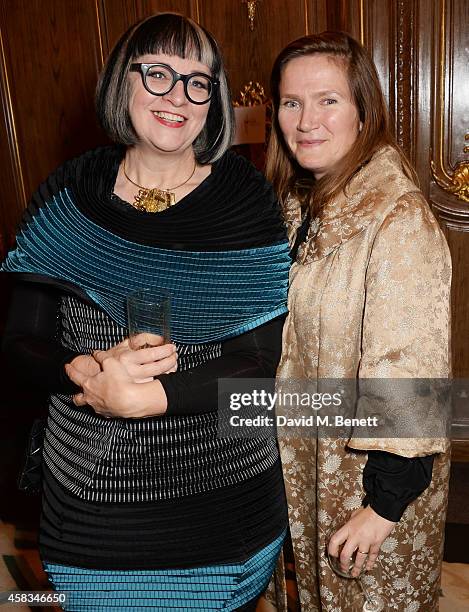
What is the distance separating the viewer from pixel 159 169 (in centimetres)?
153

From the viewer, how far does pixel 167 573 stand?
1.35 metres

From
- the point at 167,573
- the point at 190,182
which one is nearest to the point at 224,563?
the point at 167,573

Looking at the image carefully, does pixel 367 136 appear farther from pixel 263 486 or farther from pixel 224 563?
pixel 224 563

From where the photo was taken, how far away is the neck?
4.98 ft

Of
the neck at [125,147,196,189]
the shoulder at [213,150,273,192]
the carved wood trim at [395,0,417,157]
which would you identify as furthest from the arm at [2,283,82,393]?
the carved wood trim at [395,0,417,157]

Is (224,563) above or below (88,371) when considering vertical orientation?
below

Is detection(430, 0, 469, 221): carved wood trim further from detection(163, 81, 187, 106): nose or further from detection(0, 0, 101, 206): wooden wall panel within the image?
detection(163, 81, 187, 106): nose

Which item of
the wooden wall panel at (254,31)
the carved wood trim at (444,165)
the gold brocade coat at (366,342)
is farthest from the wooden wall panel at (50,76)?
the gold brocade coat at (366,342)

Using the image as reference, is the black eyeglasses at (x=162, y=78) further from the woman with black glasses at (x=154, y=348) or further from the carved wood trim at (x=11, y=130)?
the carved wood trim at (x=11, y=130)

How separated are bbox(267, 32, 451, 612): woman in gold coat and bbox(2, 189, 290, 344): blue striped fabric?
0.17 metres

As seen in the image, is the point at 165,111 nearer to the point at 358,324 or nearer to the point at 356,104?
the point at 356,104

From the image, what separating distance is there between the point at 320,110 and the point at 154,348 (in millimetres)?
733

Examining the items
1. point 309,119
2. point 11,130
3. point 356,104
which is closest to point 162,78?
point 309,119

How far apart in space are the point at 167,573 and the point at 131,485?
191 mm
